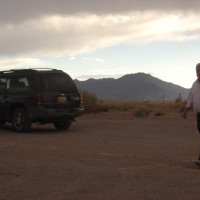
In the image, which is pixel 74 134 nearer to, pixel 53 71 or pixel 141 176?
pixel 53 71

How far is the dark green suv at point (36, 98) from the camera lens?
17906 millimetres

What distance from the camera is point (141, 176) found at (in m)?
9.89

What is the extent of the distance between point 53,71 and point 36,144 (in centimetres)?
421

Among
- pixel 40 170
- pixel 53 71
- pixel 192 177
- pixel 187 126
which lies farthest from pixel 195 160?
pixel 187 126

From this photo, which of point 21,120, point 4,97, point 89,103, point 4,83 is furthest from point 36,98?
point 89,103

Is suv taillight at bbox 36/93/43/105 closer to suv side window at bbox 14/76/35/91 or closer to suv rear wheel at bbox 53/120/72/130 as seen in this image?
suv side window at bbox 14/76/35/91

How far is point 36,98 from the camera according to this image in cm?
1788

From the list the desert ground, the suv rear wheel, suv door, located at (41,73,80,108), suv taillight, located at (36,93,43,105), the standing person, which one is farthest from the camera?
the suv rear wheel

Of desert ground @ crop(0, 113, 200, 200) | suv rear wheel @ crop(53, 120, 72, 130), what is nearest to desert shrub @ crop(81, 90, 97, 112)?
suv rear wheel @ crop(53, 120, 72, 130)

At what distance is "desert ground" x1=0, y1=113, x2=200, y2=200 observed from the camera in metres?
8.53

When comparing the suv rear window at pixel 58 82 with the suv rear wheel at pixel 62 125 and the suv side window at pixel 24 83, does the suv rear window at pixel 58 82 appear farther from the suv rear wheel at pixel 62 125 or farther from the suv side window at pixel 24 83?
the suv rear wheel at pixel 62 125

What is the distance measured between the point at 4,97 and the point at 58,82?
1944mm

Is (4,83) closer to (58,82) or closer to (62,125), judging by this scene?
(58,82)

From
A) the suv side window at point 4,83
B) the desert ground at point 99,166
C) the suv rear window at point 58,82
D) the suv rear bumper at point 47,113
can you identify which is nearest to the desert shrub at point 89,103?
the suv side window at point 4,83
